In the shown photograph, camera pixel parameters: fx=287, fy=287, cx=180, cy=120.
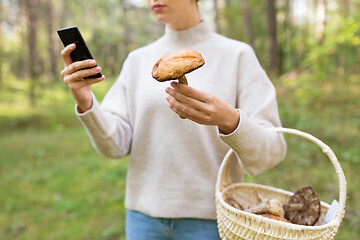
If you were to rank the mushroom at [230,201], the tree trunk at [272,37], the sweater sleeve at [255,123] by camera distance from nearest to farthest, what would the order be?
the sweater sleeve at [255,123], the mushroom at [230,201], the tree trunk at [272,37]

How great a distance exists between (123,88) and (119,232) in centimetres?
255

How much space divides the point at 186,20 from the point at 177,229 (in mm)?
1044

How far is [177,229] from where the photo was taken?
140 cm

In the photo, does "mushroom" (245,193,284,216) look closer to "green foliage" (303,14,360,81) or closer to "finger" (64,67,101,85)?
"finger" (64,67,101,85)

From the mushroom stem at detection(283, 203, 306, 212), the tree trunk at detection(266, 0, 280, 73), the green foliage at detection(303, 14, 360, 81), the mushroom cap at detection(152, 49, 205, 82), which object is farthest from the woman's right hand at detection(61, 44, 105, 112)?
the tree trunk at detection(266, 0, 280, 73)

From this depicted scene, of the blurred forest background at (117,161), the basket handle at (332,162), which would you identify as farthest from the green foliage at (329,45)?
the basket handle at (332,162)

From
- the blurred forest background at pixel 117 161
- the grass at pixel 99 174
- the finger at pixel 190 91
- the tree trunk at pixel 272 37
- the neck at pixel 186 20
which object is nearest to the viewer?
the finger at pixel 190 91

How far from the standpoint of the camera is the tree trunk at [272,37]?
812cm

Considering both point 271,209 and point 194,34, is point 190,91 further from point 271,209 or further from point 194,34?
point 194,34

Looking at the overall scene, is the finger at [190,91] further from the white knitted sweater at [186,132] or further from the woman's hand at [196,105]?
the white knitted sweater at [186,132]

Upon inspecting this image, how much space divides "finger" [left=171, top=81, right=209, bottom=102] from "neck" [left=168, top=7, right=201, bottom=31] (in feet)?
2.13

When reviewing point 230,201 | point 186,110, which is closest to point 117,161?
point 230,201

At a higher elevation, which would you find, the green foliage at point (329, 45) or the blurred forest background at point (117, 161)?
the green foliage at point (329, 45)

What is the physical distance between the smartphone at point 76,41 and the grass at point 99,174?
2717 mm
